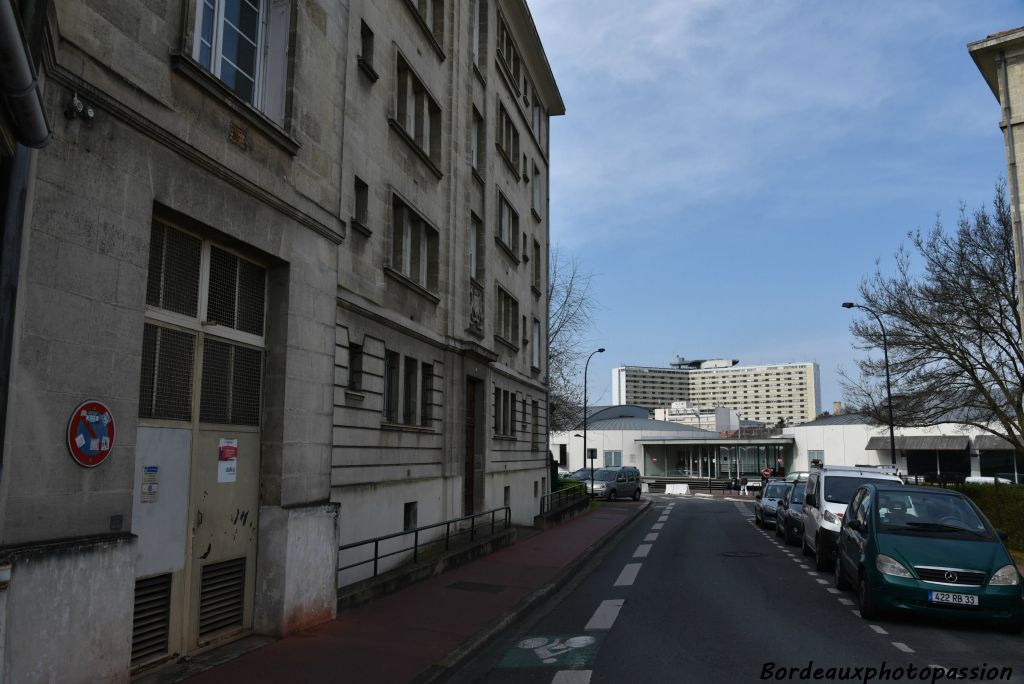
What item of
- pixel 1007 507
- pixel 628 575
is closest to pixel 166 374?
pixel 628 575

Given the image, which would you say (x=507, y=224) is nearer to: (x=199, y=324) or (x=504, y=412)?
(x=504, y=412)

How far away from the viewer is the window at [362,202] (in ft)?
44.4

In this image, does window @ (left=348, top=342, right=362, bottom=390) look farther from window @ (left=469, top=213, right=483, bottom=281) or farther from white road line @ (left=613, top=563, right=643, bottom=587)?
window @ (left=469, top=213, right=483, bottom=281)

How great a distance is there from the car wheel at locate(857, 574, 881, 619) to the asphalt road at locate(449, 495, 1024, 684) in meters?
0.12

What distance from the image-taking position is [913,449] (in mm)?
56469

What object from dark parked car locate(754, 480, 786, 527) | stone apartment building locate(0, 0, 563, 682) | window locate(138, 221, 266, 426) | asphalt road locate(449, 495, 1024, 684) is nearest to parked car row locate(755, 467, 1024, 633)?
asphalt road locate(449, 495, 1024, 684)

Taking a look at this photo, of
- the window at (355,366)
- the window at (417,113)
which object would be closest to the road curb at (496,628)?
the window at (355,366)

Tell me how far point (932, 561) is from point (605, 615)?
13.3 ft

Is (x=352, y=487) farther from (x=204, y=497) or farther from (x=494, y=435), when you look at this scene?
(x=494, y=435)

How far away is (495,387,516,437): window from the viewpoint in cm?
2269

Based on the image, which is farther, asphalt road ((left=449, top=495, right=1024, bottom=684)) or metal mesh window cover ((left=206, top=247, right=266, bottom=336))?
metal mesh window cover ((left=206, top=247, right=266, bottom=336))

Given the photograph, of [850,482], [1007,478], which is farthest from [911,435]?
[850,482]

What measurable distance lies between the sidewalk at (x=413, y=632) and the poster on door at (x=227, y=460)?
1.77 meters

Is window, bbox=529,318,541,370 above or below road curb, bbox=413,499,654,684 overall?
above
